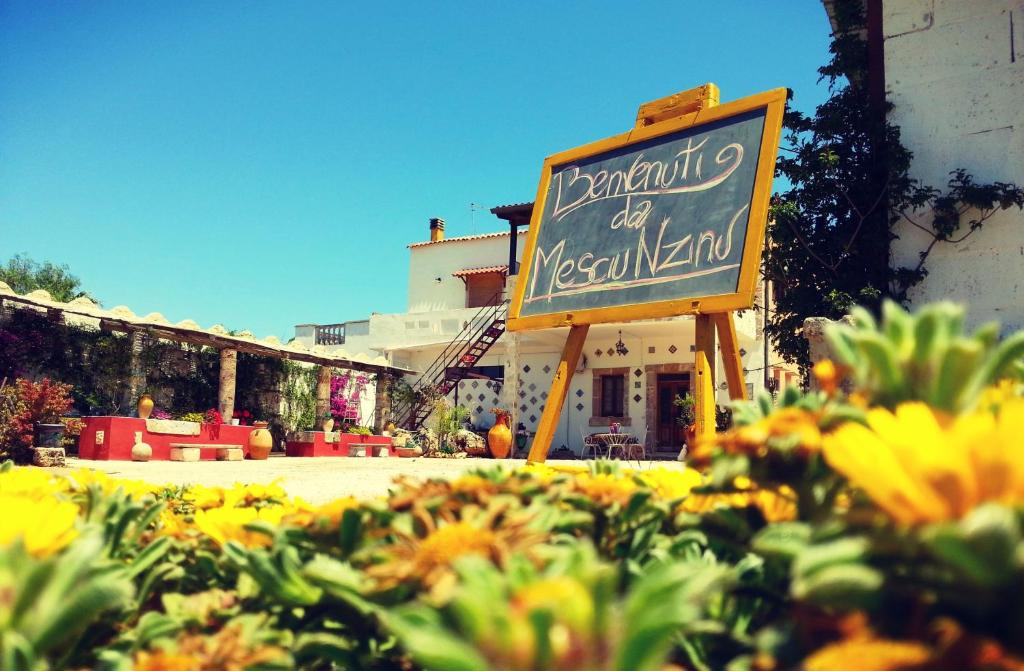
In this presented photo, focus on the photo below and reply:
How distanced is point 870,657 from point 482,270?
19336 millimetres

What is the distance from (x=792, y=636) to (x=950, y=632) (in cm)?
8

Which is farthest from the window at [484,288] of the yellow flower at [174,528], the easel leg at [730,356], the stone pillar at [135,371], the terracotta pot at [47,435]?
the yellow flower at [174,528]

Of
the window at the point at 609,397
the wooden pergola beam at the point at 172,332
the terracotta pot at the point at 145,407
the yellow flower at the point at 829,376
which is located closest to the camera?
the yellow flower at the point at 829,376

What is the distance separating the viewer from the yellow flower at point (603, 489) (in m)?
0.78

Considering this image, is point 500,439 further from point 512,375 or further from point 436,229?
point 436,229

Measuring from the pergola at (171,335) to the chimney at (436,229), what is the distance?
730 cm

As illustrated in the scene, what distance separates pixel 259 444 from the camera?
13.2 m

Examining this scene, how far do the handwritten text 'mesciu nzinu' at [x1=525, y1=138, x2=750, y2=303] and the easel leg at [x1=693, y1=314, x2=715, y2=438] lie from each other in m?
0.34

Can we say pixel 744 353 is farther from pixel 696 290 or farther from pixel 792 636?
pixel 792 636

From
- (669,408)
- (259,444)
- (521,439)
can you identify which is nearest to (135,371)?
(259,444)

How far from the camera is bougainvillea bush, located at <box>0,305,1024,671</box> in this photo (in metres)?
0.38

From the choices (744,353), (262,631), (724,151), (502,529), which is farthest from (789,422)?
(744,353)

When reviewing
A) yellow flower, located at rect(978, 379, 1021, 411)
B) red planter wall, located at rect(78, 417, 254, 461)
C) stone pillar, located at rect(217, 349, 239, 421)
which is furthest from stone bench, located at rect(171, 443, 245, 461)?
yellow flower, located at rect(978, 379, 1021, 411)

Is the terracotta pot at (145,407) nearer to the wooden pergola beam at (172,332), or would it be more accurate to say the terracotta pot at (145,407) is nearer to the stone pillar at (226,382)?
the wooden pergola beam at (172,332)
